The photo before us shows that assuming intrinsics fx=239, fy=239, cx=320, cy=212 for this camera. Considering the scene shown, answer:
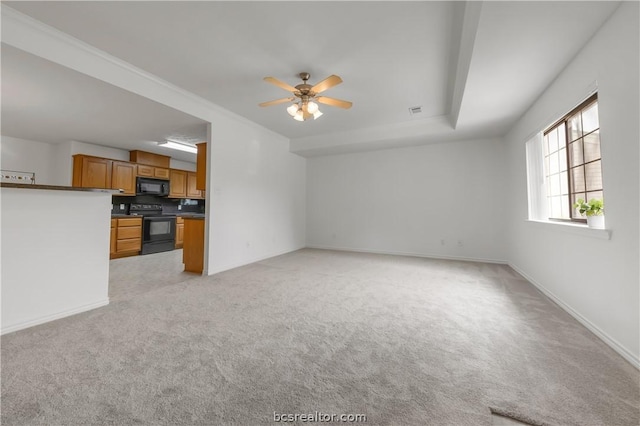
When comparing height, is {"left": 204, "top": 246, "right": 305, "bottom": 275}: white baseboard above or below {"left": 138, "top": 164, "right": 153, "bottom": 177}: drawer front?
below

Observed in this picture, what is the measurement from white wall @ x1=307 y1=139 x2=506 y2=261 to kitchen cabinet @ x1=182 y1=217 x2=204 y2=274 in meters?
3.04

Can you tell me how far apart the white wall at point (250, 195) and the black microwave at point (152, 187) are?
9.89ft

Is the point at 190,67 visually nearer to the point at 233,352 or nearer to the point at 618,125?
the point at 233,352

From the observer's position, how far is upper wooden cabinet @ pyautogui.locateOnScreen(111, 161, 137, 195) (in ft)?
17.0

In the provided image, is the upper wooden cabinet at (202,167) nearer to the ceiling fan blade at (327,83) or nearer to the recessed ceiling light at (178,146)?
the recessed ceiling light at (178,146)

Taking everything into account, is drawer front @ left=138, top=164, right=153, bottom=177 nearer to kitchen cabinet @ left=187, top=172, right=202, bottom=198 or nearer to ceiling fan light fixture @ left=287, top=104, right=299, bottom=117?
kitchen cabinet @ left=187, top=172, right=202, bottom=198

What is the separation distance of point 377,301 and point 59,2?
3.83 meters

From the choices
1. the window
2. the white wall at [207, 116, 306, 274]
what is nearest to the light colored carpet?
the window

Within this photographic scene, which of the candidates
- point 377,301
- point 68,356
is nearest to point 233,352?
point 68,356

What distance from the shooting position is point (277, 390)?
1.34 meters

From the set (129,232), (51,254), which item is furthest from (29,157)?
(51,254)

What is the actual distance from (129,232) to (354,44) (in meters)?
5.67

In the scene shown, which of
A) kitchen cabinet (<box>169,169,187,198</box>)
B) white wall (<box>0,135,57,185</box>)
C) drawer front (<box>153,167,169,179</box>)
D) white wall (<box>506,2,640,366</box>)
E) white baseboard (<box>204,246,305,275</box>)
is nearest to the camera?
white wall (<box>506,2,640,366</box>)

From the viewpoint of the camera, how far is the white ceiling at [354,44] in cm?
188
